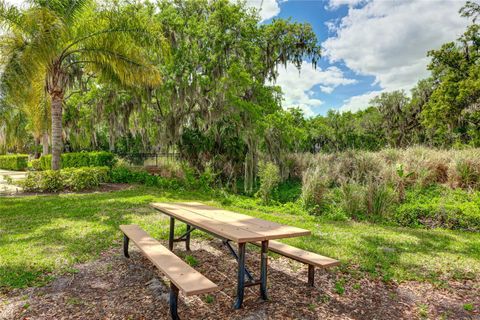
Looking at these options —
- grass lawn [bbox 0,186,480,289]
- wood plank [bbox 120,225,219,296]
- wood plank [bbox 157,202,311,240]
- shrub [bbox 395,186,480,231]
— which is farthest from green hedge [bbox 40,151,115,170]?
shrub [bbox 395,186,480,231]

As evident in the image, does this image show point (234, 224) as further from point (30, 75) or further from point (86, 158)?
point (86, 158)

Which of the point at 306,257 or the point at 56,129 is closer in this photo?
the point at 306,257

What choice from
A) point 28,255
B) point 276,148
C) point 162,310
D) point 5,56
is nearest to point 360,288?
point 162,310

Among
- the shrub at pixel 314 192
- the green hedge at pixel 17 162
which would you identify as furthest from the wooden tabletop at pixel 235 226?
the green hedge at pixel 17 162

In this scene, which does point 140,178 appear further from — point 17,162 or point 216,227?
point 17,162

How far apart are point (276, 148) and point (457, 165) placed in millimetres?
6012

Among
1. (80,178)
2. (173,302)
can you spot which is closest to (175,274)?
(173,302)

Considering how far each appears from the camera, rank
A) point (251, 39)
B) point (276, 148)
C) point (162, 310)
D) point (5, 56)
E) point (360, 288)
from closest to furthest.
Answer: point (162, 310) < point (360, 288) < point (5, 56) < point (276, 148) < point (251, 39)

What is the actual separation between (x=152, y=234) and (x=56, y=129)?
7.25 m

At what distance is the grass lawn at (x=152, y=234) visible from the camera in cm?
385

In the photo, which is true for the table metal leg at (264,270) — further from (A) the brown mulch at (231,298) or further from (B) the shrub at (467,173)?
(B) the shrub at (467,173)

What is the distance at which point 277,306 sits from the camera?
298 cm

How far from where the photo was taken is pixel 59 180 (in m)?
10.0

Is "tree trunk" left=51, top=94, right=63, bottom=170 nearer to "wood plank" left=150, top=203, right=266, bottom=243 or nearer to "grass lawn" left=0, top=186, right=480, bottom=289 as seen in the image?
"grass lawn" left=0, top=186, right=480, bottom=289
